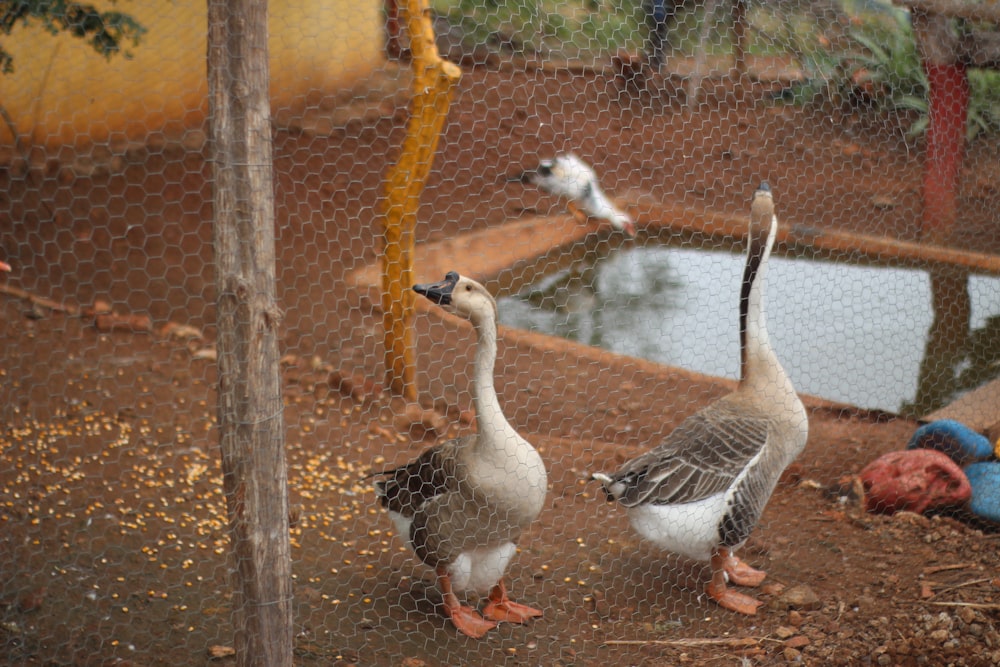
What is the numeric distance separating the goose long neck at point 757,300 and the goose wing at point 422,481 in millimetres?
1065

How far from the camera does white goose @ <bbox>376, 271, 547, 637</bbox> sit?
254 cm

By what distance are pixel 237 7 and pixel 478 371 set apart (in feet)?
3.72

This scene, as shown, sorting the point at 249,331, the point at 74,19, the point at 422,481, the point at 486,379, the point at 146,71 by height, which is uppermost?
the point at 74,19

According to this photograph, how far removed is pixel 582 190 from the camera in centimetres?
577

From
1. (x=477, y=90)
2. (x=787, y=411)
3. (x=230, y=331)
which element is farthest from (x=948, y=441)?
(x=477, y=90)

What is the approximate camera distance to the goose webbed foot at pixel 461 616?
2691mm

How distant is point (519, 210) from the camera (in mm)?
6094

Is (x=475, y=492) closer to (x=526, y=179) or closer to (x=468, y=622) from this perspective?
(x=468, y=622)

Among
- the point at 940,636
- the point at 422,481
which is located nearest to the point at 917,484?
the point at 940,636

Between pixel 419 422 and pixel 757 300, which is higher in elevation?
pixel 757 300

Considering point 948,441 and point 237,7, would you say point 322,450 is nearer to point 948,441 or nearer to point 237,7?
point 237,7

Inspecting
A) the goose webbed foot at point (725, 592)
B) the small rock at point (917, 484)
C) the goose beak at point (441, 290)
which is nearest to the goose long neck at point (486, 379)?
the goose beak at point (441, 290)

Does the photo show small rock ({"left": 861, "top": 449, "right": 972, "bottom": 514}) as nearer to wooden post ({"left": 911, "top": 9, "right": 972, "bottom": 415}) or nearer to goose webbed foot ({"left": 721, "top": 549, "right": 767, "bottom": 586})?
goose webbed foot ({"left": 721, "top": 549, "right": 767, "bottom": 586})

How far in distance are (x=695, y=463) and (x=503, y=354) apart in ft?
5.06
